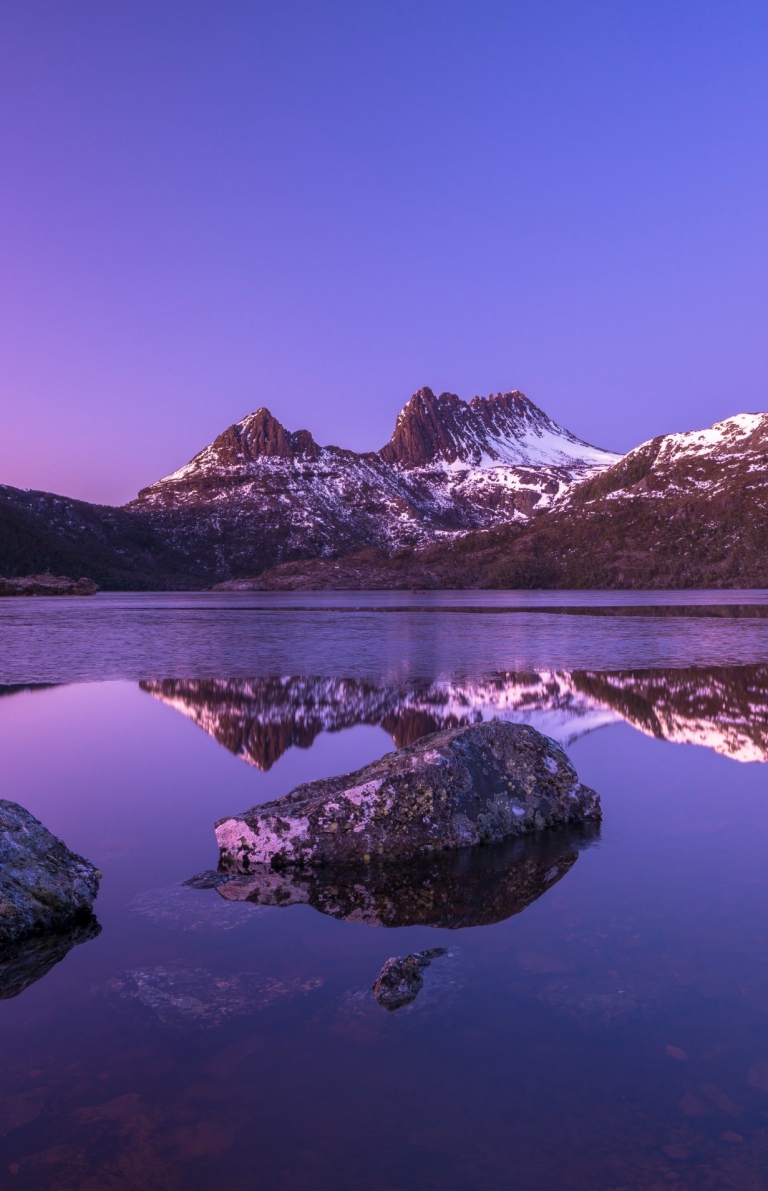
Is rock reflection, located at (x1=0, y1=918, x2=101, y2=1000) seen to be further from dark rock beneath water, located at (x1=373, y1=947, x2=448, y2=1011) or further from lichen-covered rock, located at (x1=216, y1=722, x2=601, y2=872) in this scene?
dark rock beneath water, located at (x1=373, y1=947, x2=448, y2=1011)

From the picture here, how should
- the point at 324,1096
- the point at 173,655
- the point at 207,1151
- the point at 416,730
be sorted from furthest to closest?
the point at 173,655 → the point at 416,730 → the point at 324,1096 → the point at 207,1151

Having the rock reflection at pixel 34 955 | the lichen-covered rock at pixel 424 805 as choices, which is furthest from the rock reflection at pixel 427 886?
the rock reflection at pixel 34 955

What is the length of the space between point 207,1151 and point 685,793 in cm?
835

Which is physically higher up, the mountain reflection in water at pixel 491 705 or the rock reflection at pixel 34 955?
the rock reflection at pixel 34 955

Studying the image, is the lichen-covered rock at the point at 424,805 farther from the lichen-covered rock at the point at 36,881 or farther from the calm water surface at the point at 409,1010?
the lichen-covered rock at the point at 36,881

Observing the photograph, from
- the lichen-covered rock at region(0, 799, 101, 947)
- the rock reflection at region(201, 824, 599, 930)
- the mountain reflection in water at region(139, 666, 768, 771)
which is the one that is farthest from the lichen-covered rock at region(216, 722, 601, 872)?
the mountain reflection in water at region(139, 666, 768, 771)

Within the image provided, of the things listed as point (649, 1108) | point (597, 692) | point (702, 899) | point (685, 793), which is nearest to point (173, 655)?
point (597, 692)

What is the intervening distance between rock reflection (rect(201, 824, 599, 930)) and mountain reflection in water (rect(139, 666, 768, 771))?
14.8 ft

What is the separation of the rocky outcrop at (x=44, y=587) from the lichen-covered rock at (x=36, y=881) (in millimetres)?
174456

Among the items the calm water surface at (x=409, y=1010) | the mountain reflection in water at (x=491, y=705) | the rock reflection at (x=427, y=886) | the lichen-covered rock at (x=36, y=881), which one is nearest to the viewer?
the calm water surface at (x=409, y=1010)

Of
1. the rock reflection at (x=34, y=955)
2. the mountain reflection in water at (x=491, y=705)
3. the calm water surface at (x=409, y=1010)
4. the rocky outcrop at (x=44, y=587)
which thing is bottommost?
the rocky outcrop at (x=44, y=587)

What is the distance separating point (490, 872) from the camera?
27.0 feet

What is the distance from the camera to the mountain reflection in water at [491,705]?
14.8m

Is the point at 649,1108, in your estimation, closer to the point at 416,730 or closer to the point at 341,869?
the point at 341,869
